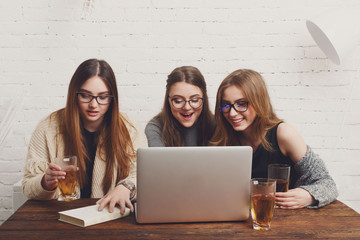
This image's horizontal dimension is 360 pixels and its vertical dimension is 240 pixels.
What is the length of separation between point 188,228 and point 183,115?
0.96m

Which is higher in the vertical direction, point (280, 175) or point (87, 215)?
point (280, 175)

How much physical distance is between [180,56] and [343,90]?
119 centimetres

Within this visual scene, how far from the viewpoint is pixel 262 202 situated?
122 centimetres

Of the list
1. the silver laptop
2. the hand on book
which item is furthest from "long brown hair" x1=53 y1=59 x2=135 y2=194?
the silver laptop

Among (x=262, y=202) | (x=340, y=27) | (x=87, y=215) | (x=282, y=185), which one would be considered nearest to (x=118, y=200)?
(x=87, y=215)

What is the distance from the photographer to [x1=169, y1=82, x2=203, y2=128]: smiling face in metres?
2.07

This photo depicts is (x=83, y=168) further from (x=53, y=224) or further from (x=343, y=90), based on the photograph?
(x=343, y=90)

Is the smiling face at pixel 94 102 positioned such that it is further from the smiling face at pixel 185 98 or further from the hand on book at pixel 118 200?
the hand on book at pixel 118 200

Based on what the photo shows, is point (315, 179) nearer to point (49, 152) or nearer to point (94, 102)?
point (94, 102)

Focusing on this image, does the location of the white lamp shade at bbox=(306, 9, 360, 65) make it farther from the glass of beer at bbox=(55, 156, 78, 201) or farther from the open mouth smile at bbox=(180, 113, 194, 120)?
the glass of beer at bbox=(55, 156, 78, 201)

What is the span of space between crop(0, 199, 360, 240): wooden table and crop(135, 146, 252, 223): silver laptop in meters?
0.04

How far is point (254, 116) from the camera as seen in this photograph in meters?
1.91

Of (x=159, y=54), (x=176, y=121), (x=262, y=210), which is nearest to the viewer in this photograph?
(x=262, y=210)

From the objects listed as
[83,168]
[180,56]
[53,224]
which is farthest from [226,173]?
[180,56]
